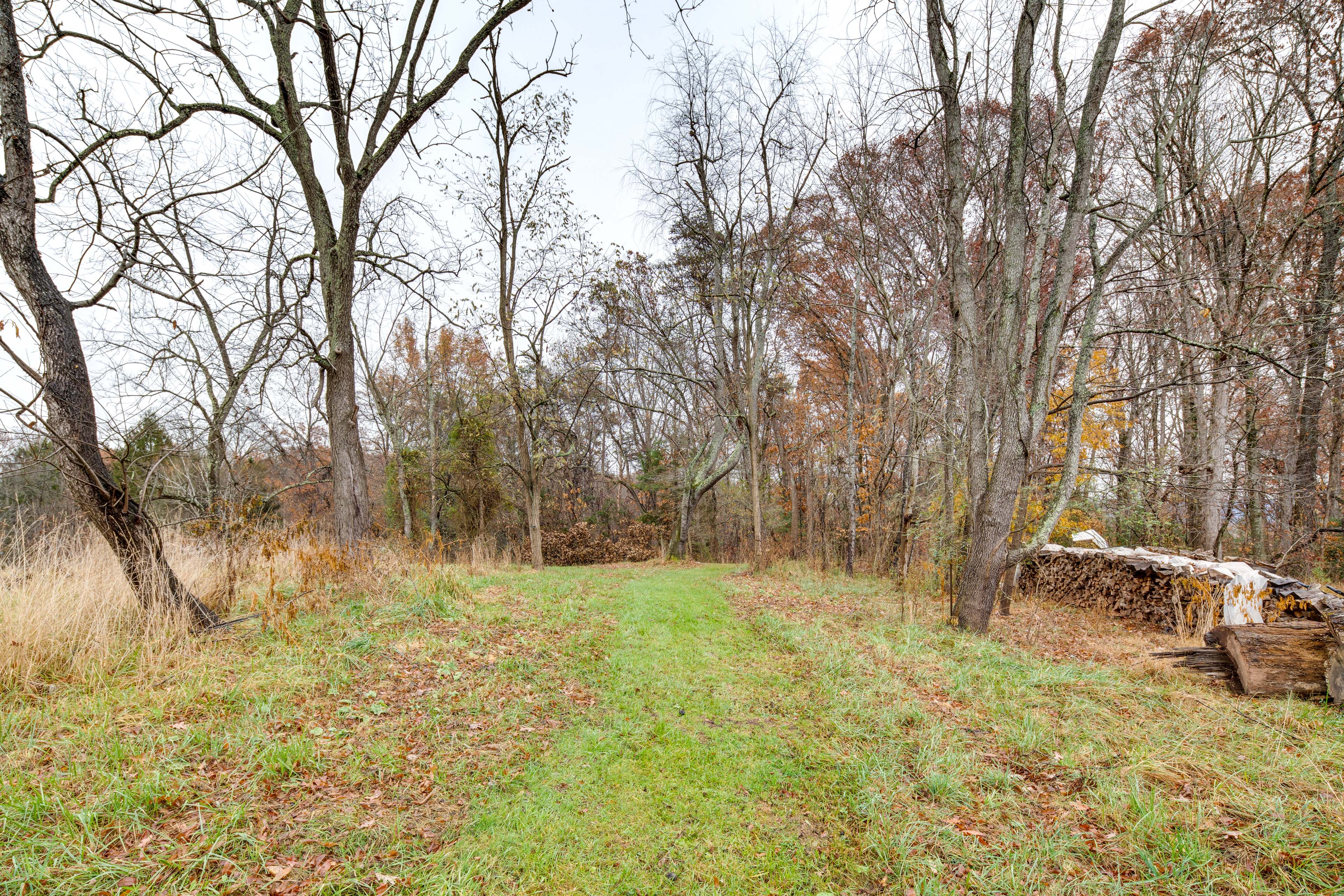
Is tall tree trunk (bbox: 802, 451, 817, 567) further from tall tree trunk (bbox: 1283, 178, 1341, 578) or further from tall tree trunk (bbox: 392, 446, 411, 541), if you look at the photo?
tall tree trunk (bbox: 392, 446, 411, 541)

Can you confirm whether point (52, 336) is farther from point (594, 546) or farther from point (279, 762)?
point (594, 546)

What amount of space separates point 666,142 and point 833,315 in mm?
6682

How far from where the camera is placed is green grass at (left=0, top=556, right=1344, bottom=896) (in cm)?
230

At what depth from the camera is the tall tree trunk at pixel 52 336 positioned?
380 cm

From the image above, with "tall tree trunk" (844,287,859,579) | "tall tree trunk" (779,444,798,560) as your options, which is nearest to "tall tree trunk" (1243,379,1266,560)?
"tall tree trunk" (844,287,859,579)

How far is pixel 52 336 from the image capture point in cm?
387

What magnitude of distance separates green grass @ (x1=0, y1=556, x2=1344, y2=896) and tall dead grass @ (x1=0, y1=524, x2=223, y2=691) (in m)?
0.26

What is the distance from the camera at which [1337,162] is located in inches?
343

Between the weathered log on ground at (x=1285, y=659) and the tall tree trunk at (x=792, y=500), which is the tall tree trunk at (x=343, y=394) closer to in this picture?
the weathered log on ground at (x=1285, y=659)

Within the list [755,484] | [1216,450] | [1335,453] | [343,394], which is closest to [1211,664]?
[1216,450]

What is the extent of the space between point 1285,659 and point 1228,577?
3.99 m

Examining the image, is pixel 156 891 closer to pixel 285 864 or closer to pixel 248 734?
pixel 285 864

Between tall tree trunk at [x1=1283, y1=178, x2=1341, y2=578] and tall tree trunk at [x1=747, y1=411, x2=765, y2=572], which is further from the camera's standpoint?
tall tree trunk at [x1=747, y1=411, x2=765, y2=572]

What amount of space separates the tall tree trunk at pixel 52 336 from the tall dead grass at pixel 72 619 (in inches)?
8.9
